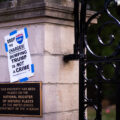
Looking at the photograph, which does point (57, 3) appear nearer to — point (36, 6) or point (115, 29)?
point (36, 6)

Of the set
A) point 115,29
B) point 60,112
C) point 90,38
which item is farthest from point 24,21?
point 115,29

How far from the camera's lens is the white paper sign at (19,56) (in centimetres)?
518

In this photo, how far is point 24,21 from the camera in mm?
5219

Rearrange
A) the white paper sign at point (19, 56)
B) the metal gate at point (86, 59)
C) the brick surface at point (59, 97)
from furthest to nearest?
1. the white paper sign at point (19, 56)
2. the brick surface at point (59, 97)
3. the metal gate at point (86, 59)

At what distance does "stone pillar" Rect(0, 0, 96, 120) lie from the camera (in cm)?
501

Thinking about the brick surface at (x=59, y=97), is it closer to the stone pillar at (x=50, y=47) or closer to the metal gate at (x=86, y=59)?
the stone pillar at (x=50, y=47)

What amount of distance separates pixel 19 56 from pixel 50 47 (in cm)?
50

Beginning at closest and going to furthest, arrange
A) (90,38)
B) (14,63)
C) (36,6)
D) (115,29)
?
(36,6)
(14,63)
(90,38)
(115,29)

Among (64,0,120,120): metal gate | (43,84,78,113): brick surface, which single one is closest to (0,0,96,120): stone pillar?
(43,84,78,113): brick surface

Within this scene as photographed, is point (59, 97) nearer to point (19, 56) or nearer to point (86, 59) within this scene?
point (86, 59)

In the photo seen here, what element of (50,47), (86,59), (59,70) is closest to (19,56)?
(50,47)

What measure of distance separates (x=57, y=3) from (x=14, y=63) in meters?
1.06

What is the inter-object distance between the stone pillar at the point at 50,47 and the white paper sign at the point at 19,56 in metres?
0.08

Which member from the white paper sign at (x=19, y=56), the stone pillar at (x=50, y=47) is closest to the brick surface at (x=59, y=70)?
the stone pillar at (x=50, y=47)
